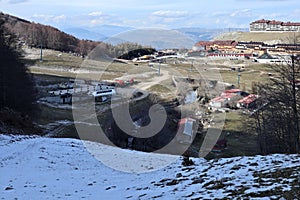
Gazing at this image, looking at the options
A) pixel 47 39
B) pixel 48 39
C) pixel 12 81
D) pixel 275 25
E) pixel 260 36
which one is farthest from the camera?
pixel 275 25

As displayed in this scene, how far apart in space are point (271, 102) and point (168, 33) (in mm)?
8235

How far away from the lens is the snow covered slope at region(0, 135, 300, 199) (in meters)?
8.01

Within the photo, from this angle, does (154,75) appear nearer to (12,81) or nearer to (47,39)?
(12,81)

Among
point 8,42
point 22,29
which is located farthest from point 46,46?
point 8,42

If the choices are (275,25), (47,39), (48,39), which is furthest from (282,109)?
(275,25)

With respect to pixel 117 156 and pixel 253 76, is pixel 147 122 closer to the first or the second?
pixel 117 156

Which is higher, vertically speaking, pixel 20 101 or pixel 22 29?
pixel 22 29

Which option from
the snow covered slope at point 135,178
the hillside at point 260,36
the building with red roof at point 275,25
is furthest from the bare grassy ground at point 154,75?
the building with red roof at point 275,25

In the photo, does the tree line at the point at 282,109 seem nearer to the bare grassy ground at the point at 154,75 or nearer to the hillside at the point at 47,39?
the bare grassy ground at the point at 154,75

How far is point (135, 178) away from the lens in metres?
11.4

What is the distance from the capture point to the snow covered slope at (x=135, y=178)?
8.01 metres

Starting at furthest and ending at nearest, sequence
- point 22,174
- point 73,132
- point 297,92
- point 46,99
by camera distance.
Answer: point 46,99 < point 73,132 < point 297,92 < point 22,174

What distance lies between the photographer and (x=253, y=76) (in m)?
74.6

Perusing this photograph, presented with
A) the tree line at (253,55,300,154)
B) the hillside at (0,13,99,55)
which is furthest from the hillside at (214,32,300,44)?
the tree line at (253,55,300,154)
